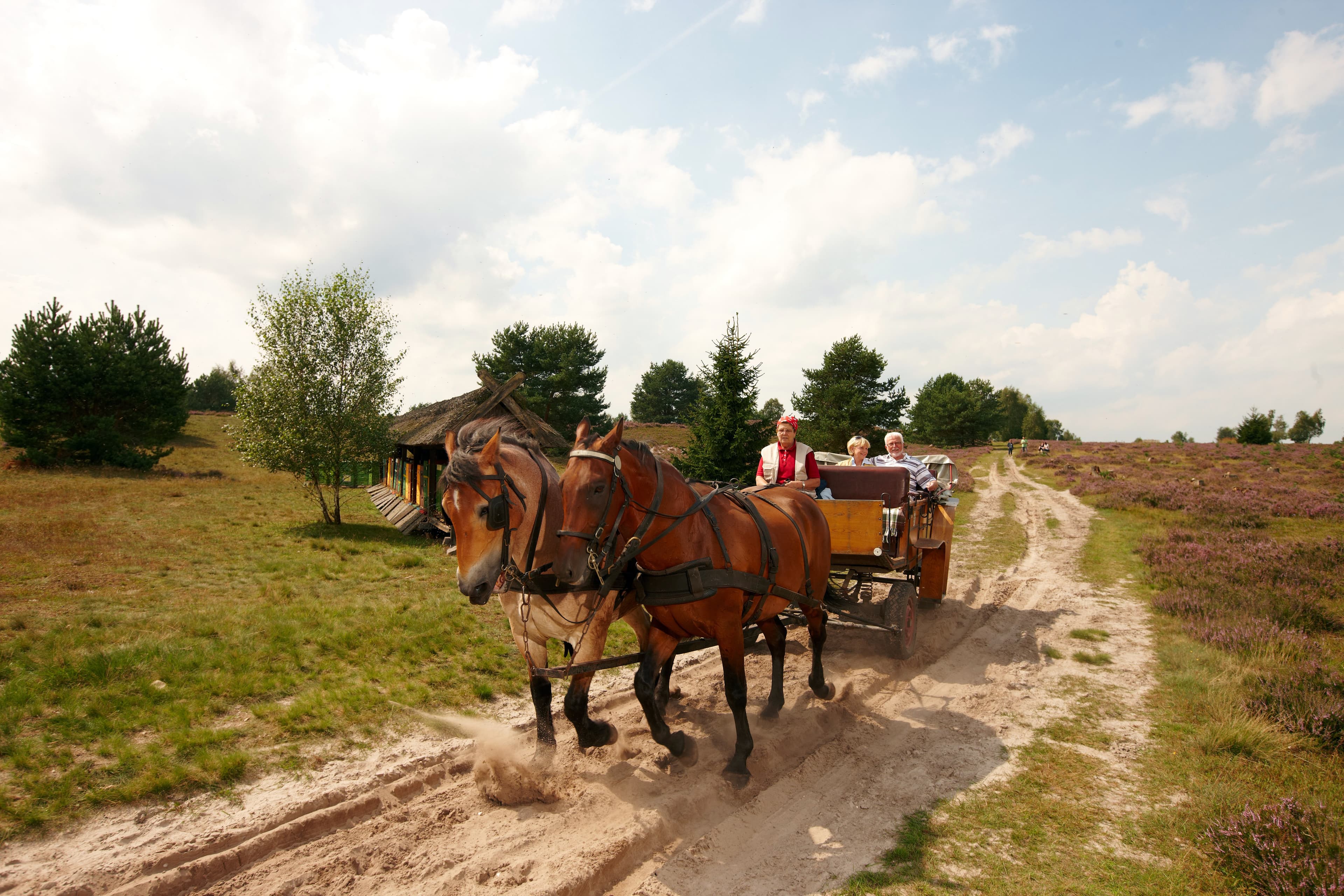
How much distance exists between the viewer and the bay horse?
3225 millimetres

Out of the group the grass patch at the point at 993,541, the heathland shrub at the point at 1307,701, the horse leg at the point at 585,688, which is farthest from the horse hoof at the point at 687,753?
the grass patch at the point at 993,541

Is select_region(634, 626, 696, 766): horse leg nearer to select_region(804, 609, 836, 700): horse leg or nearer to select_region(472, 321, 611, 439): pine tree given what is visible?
select_region(804, 609, 836, 700): horse leg

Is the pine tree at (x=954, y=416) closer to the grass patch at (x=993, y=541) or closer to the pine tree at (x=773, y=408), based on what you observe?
the pine tree at (x=773, y=408)

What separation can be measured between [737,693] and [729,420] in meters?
10.7

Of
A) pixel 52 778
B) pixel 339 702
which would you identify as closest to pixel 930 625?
pixel 339 702

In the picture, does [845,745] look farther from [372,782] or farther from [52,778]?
[52,778]

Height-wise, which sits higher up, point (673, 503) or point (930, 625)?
point (673, 503)

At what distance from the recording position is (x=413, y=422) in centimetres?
1978

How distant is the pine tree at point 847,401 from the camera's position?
82.8 ft

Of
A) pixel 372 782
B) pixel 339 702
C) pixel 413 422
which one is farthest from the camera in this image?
pixel 413 422

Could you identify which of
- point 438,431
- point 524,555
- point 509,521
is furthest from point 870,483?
point 438,431

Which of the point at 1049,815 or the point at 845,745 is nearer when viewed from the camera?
the point at 1049,815

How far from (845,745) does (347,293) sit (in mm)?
15750

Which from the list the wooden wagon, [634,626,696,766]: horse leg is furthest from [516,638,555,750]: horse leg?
the wooden wagon
